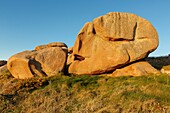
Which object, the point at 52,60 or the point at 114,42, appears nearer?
the point at 114,42

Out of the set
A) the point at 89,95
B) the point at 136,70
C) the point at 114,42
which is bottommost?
the point at 89,95

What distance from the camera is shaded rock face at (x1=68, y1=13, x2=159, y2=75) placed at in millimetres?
20266

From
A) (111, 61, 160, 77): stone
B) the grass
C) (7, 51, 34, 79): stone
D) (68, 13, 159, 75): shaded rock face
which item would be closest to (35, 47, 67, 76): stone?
(7, 51, 34, 79): stone

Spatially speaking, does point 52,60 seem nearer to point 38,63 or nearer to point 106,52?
point 38,63

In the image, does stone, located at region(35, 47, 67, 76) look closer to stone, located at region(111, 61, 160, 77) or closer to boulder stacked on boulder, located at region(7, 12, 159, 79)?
boulder stacked on boulder, located at region(7, 12, 159, 79)

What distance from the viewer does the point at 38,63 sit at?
2150cm

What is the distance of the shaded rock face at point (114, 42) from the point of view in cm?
2027

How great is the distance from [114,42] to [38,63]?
288 inches

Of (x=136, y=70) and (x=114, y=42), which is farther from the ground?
(x=114, y=42)

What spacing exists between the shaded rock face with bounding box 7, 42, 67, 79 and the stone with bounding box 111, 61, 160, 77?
206 inches

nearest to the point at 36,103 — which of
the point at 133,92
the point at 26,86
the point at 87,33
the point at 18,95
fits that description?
the point at 18,95

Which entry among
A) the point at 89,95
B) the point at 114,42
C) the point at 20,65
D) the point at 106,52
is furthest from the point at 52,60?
the point at 89,95

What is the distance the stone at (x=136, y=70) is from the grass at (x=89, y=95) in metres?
1.42

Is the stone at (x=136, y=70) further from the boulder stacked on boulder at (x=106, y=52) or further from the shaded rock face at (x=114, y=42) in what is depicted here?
the shaded rock face at (x=114, y=42)
